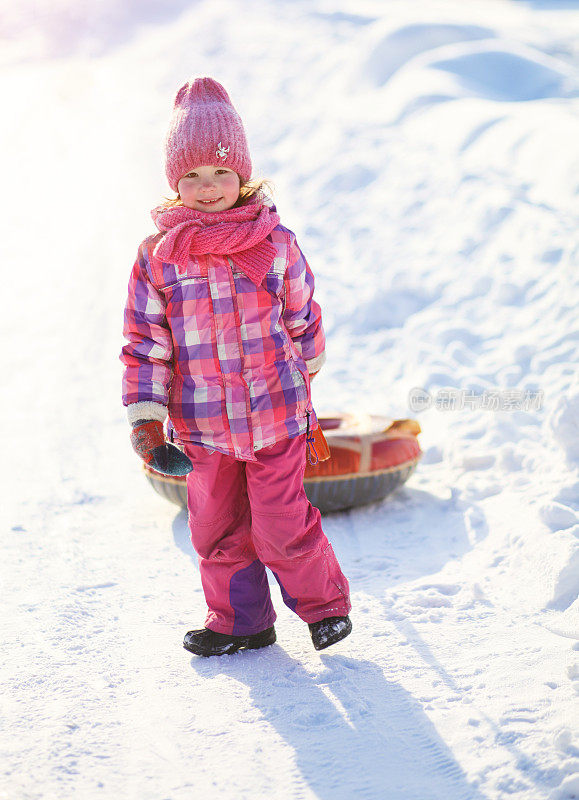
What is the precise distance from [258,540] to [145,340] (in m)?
0.65

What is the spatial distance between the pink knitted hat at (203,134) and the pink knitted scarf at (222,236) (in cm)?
13

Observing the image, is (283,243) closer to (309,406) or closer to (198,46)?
(309,406)

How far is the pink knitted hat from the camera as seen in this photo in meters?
2.33

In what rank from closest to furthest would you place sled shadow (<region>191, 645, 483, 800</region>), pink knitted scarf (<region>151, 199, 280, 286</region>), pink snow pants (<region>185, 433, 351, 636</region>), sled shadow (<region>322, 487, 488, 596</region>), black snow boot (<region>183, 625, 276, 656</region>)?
1. sled shadow (<region>191, 645, 483, 800</region>)
2. pink knitted scarf (<region>151, 199, 280, 286</region>)
3. pink snow pants (<region>185, 433, 351, 636</region>)
4. black snow boot (<region>183, 625, 276, 656</region>)
5. sled shadow (<region>322, 487, 488, 596</region>)

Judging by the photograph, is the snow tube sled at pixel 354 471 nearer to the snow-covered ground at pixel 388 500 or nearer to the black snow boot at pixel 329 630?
the snow-covered ground at pixel 388 500

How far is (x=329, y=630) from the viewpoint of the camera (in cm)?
242

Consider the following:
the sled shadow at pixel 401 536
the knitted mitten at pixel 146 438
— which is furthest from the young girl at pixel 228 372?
the sled shadow at pixel 401 536

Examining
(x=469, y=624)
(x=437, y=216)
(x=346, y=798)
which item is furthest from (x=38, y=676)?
(x=437, y=216)

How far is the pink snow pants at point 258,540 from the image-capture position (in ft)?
7.86

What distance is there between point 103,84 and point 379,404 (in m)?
12.9

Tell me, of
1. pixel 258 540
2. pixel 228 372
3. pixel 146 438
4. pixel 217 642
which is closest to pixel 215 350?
pixel 228 372

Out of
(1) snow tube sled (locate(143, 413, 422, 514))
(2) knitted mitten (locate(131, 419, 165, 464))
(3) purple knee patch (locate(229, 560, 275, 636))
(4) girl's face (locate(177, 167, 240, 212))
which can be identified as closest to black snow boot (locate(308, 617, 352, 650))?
(3) purple knee patch (locate(229, 560, 275, 636))

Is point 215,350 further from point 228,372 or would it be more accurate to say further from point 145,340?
point 145,340

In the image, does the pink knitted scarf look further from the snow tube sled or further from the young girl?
the snow tube sled
